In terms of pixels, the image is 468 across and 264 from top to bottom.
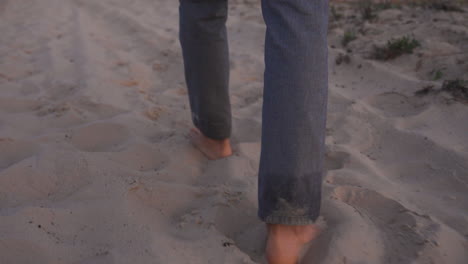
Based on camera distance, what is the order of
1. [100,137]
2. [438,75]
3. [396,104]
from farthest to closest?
[438,75] → [396,104] → [100,137]

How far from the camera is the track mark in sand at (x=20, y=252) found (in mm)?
1061

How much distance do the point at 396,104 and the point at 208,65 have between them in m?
1.09

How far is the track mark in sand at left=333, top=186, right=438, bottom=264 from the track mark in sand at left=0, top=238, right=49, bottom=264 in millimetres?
935

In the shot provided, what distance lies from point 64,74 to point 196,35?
60.4 inches

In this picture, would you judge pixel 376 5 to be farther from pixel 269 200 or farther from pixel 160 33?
pixel 269 200

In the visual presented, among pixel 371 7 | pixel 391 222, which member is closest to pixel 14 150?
pixel 391 222

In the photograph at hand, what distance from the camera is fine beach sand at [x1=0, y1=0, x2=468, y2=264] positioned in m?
1.17

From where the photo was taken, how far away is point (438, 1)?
11.4 ft

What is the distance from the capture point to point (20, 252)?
1.08 m

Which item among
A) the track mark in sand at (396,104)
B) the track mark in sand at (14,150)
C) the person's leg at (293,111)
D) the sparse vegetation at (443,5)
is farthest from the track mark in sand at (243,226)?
the sparse vegetation at (443,5)

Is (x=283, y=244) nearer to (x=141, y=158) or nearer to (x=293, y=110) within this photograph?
(x=293, y=110)

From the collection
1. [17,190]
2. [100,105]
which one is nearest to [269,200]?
[17,190]

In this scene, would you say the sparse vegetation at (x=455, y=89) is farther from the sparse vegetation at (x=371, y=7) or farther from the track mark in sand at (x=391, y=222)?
the sparse vegetation at (x=371, y=7)

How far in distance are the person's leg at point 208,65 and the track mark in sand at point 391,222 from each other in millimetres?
559
